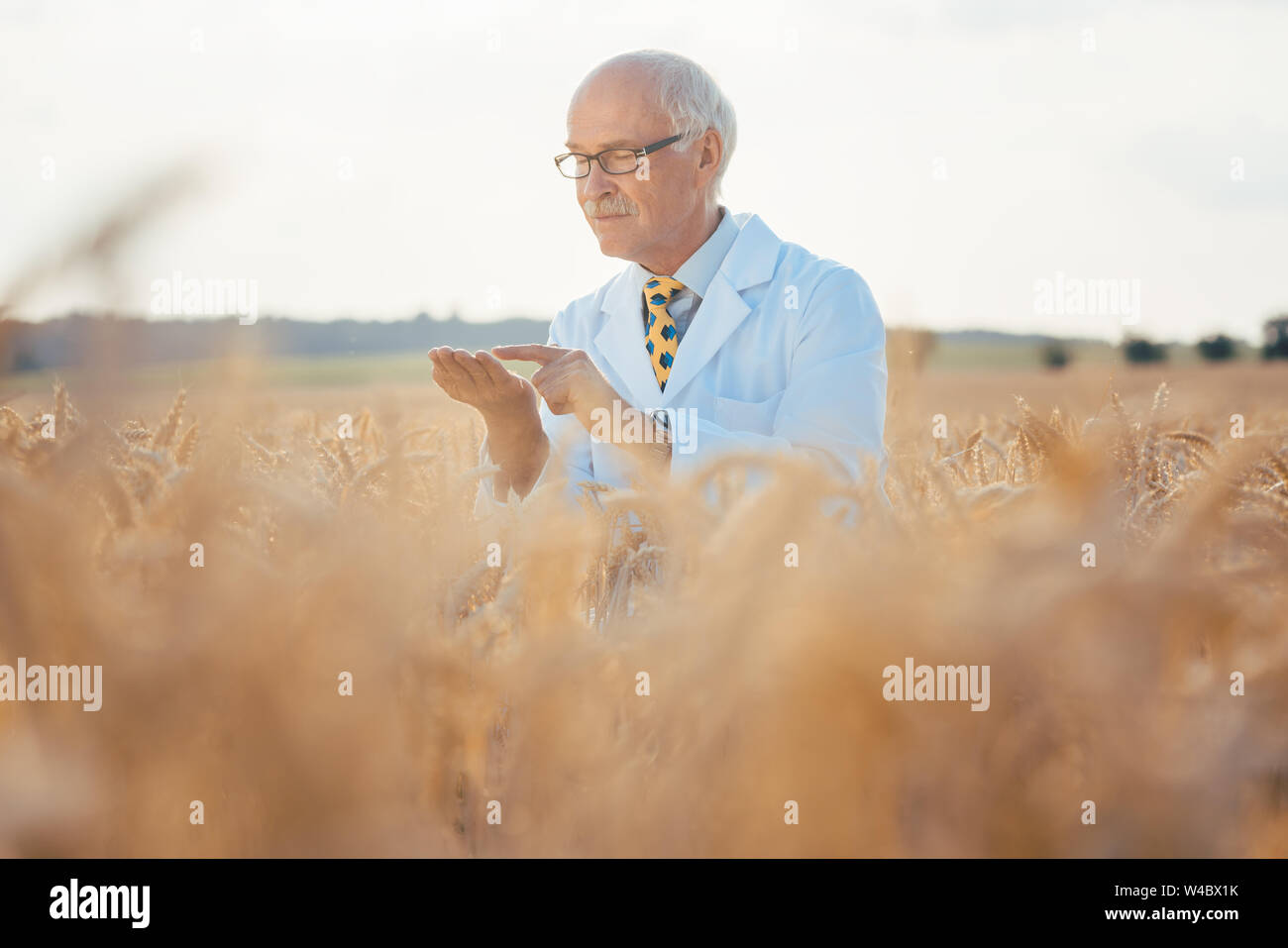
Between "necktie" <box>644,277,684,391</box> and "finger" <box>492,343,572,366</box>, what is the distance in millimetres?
846

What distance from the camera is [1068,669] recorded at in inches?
16.5

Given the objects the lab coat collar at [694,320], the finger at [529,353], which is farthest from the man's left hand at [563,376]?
the lab coat collar at [694,320]

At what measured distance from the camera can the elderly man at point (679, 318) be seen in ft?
8.38

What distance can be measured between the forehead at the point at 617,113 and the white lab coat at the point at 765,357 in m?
0.47

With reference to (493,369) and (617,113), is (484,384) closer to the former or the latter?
(493,369)

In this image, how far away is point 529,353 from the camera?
2223 mm

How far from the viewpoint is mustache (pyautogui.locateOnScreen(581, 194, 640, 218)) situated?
3186 mm

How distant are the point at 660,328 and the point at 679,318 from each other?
0.30 ft

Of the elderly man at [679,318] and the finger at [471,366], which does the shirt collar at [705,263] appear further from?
the finger at [471,366]

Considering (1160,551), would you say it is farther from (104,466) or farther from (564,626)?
(104,466)

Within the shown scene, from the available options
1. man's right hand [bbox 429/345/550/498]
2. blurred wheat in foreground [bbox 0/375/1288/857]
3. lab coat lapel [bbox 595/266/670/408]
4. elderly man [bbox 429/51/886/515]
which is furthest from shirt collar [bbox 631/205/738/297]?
blurred wheat in foreground [bbox 0/375/1288/857]

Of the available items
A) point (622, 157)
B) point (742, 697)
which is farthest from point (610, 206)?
point (742, 697)

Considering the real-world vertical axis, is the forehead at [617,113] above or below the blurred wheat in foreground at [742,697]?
above
